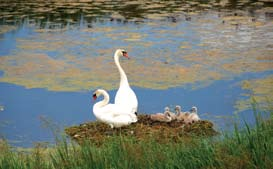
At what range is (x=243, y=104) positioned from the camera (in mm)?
6477

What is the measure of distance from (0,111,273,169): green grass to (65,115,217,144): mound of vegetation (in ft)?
5.42

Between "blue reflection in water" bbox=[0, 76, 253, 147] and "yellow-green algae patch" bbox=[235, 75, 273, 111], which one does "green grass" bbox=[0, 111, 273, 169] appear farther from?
"yellow-green algae patch" bbox=[235, 75, 273, 111]

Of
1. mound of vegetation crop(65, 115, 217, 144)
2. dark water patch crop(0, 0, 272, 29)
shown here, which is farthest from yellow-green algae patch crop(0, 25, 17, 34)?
mound of vegetation crop(65, 115, 217, 144)

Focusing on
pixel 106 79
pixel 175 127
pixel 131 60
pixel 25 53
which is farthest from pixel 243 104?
pixel 25 53

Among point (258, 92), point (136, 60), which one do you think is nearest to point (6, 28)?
point (136, 60)

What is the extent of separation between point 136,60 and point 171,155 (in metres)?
4.98

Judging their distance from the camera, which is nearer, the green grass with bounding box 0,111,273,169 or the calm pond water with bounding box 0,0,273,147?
the green grass with bounding box 0,111,273,169

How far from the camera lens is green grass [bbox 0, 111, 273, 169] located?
3.40 m

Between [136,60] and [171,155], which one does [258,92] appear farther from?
[171,155]

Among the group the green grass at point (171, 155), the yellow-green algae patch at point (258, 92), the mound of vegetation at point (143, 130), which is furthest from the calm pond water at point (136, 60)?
the green grass at point (171, 155)

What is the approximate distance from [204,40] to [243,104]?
10.8 feet

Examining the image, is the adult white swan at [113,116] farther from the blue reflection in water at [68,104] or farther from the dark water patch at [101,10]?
the dark water patch at [101,10]

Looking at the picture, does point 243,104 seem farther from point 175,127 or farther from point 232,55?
point 232,55

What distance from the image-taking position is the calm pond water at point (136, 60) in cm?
652
